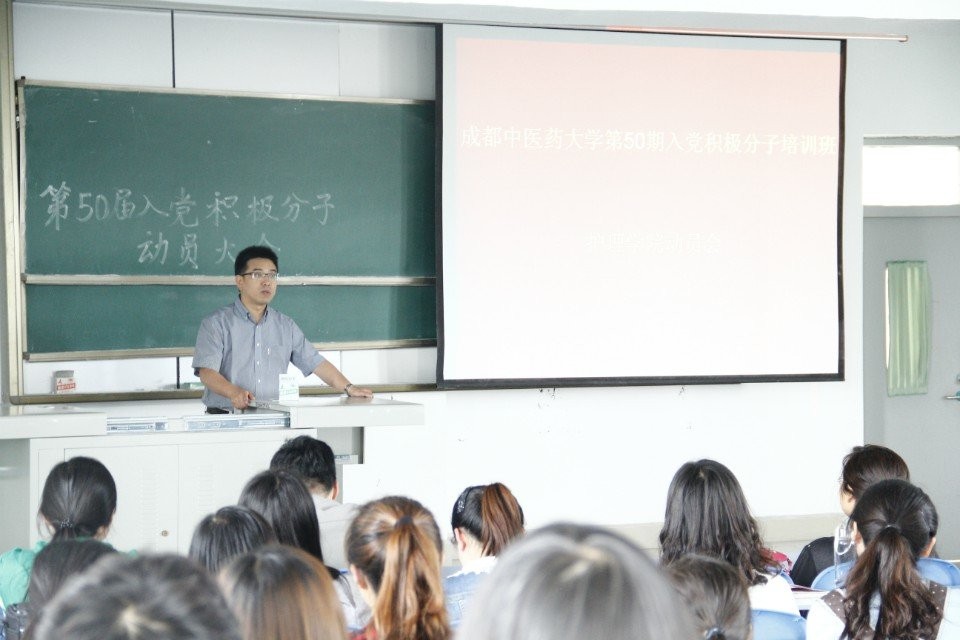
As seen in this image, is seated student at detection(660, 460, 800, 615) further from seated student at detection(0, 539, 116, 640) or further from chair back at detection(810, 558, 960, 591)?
seated student at detection(0, 539, 116, 640)

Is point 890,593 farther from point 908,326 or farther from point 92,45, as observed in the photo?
point 908,326

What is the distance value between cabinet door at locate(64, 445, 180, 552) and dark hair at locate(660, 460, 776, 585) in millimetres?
1813

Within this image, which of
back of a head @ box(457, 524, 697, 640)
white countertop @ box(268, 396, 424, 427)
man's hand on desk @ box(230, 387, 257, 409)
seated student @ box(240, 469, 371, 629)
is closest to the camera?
back of a head @ box(457, 524, 697, 640)

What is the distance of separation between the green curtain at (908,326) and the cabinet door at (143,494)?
4.21m

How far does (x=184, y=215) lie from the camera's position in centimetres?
499

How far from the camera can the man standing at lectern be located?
443 cm

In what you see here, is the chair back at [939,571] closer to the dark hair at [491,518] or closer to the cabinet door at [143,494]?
the dark hair at [491,518]

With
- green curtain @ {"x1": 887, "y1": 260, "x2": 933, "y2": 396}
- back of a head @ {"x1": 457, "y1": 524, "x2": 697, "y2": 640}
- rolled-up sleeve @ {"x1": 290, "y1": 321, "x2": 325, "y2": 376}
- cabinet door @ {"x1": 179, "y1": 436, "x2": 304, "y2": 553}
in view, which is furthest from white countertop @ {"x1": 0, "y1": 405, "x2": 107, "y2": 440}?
green curtain @ {"x1": 887, "y1": 260, "x2": 933, "y2": 396}

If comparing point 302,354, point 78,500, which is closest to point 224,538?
point 78,500

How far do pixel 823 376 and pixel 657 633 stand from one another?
5.40 m

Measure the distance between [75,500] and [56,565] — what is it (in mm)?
778

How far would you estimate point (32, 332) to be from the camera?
15.5ft

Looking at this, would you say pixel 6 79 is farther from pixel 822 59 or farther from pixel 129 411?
pixel 822 59

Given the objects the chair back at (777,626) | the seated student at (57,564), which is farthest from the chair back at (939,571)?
the seated student at (57,564)
